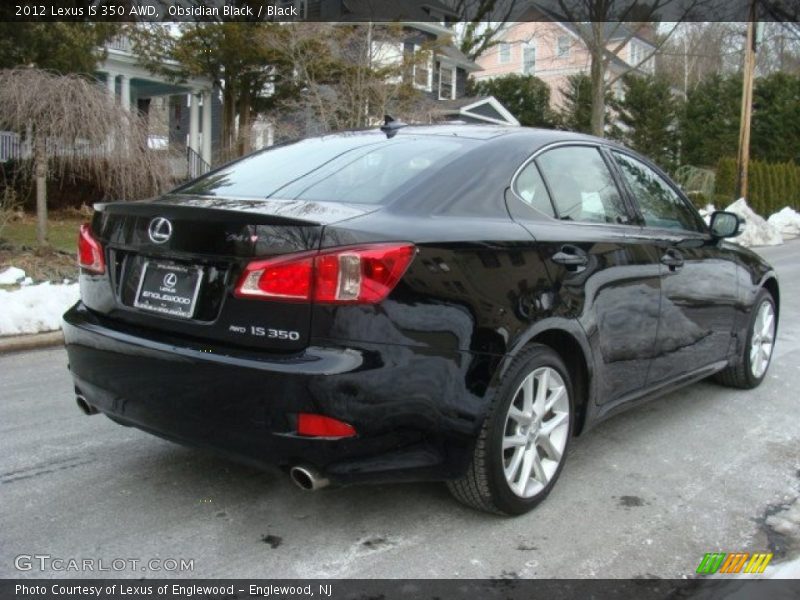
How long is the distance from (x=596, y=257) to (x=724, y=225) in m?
1.67

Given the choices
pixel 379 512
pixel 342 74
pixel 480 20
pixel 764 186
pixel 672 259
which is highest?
pixel 480 20

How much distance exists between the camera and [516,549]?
3.20 m

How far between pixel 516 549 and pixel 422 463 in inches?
22.1

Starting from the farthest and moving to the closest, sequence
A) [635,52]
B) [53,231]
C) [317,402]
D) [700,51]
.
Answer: [635,52] < [700,51] < [53,231] < [317,402]

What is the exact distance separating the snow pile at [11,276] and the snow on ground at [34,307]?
0.57 meters

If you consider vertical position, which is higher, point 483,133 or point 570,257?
point 483,133

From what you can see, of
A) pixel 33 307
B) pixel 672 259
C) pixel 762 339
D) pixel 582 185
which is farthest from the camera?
pixel 33 307

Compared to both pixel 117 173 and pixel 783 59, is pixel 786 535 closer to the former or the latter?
pixel 117 173

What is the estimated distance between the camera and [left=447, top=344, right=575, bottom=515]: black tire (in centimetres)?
317

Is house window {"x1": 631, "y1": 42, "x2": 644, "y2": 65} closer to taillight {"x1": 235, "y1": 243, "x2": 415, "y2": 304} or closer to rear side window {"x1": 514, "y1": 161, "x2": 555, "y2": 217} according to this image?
rear side window {"x1": 514, "y1": 161, "x2": 555, "y2": 217}

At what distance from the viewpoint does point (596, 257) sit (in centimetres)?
378

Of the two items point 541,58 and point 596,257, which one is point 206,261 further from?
point 541,58

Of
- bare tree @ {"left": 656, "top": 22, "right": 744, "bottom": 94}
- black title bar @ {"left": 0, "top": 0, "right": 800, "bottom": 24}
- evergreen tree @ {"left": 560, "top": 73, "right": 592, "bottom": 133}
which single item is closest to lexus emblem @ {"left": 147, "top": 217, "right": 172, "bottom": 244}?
black title bar @ {"left": 0, "top": 0, "right": 800, "bottom": 24}

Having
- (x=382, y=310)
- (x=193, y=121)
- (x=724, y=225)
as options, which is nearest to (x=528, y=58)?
(x=193, y=121)
